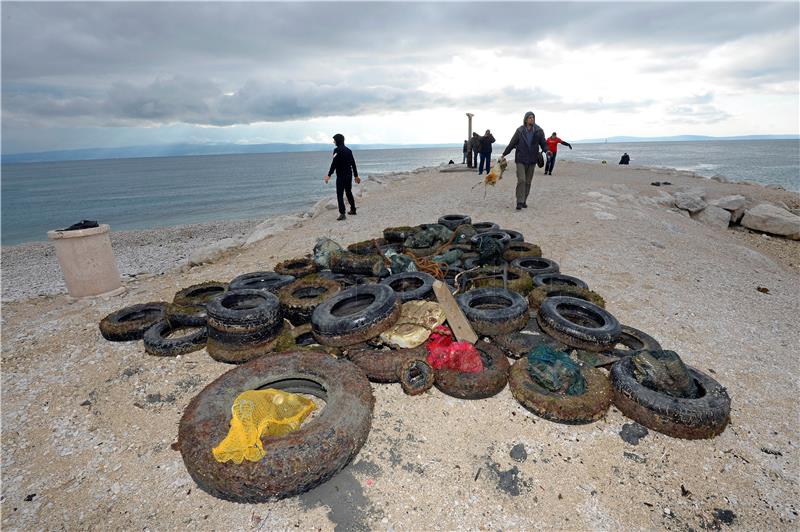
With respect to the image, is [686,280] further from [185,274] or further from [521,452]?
[185,274]

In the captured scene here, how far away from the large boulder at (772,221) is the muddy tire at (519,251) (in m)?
11.1

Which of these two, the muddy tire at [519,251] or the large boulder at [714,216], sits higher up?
the muddy tire at [519,251]

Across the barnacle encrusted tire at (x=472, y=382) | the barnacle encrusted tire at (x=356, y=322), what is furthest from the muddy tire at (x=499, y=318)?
the barnacle encrusted tire at (x=356, y=322)

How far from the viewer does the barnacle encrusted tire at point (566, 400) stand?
3.57 metres

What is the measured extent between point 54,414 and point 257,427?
9.56ft

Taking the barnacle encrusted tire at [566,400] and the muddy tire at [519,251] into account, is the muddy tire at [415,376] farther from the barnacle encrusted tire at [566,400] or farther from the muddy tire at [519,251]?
the muddy tire at [519,251]

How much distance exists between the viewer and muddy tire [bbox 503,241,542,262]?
7.32 meters

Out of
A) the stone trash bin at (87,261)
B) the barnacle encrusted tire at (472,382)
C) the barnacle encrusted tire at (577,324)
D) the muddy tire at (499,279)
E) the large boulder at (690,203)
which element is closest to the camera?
the barnacle encrusted tire at (472,382)

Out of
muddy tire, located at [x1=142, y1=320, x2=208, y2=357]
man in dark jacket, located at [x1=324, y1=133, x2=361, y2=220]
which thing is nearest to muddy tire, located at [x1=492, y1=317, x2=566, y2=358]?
muddy tire, located at [x1=142, y1=320, x2=208, y2=357]

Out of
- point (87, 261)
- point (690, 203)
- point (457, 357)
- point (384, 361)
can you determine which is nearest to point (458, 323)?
point (457, 357)

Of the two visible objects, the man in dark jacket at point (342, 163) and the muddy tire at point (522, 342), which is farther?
the man in dark jacket at point (342, 163)

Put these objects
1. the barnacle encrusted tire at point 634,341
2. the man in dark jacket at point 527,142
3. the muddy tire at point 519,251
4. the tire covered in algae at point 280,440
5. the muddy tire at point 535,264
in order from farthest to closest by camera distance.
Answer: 1. the man in dark jacket at point 527,142
2. the muddy tire at point 519,251
3. the muddy tire at point 535,264
4. the barnacle encrusted tire at point 634,341
5. the tire covered in algae at point 280,440

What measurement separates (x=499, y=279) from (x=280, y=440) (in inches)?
175

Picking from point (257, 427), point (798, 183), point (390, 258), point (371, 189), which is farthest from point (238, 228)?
point (798, 183)
